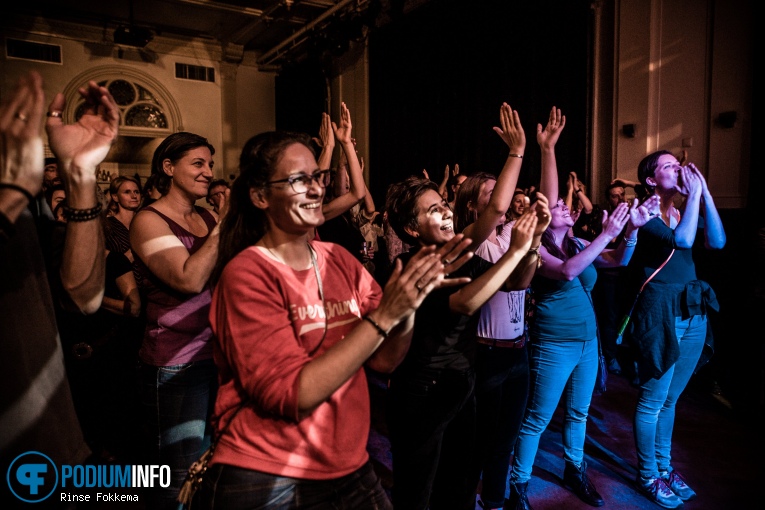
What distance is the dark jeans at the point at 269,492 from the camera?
1062 millimetres

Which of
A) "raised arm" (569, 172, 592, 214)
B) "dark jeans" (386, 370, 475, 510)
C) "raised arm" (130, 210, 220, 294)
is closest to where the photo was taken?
"raised arm" (130, 210, 220, 294)

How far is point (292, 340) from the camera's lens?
1057 mm

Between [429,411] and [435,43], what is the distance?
23.7 feet

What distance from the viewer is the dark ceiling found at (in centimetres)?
859

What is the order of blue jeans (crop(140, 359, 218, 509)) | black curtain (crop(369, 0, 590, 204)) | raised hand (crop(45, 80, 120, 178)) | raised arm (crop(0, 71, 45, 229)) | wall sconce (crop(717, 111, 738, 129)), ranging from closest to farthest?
raised arm (crop(0, 71, 45, 229)) < raised hand (crop(45, 80, 120, 178)) < blue jeans (crop(140, 359, 218, 509)) < wall sconce (crop(717, 111, 738, 129)) < black curtain (crop(369, 0, 590, 204))

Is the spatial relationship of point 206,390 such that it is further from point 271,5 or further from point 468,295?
point 271,5

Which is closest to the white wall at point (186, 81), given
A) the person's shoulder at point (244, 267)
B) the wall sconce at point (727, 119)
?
the wall sconce at point (727, 119)

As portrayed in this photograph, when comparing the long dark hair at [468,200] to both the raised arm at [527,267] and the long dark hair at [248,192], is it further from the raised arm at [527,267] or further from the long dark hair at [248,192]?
the long dark hair at [248,192]

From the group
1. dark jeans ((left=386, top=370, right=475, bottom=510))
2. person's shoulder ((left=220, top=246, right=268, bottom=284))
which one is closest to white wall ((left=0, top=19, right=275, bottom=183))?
dark jeans ((left=386, top=370, right=475, bottom=510))

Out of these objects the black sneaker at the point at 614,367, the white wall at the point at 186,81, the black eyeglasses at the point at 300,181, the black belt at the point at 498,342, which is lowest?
the black sneaker at the point at 614,367

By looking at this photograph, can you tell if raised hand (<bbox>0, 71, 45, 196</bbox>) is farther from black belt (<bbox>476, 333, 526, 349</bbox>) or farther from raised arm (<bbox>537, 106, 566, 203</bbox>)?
raised arm (<bbox>537, 106, 566, 203</bbox>)

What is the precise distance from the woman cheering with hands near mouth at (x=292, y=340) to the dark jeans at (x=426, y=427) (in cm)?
61

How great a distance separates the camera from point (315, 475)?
1112 millimetres

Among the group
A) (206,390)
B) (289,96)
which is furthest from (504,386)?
(289,96)
